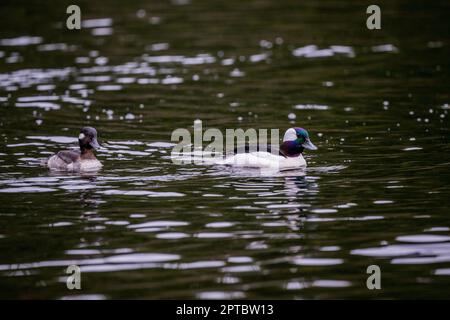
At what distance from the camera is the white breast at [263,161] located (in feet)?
56.4

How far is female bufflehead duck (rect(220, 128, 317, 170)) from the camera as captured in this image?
56.5ft

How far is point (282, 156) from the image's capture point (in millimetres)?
17594

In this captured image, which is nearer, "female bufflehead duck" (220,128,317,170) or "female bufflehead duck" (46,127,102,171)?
"female bufflehead duck" (46,127,102,171)

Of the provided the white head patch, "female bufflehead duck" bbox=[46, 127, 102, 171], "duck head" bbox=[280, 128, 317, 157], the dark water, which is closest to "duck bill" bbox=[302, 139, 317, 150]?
"duck head" bbox=[280, 128, 317, 157]

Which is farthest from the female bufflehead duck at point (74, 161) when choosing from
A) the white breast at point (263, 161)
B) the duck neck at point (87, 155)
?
the white breast at point (263, 161)

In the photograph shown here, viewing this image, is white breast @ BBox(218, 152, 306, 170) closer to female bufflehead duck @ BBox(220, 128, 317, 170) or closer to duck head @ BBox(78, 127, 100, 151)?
female bufflehead duck @ BBox(220, 128, 317, 170)

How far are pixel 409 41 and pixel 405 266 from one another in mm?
19852

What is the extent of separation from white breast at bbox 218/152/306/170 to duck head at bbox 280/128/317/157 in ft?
0.60

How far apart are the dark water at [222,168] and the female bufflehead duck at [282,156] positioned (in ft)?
1.35

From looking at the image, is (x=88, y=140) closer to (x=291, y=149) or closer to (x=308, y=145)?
(x=291, y=149)

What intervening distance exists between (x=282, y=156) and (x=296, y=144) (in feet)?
1.22

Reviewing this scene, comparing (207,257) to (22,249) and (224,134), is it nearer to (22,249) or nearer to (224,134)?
(22,249)

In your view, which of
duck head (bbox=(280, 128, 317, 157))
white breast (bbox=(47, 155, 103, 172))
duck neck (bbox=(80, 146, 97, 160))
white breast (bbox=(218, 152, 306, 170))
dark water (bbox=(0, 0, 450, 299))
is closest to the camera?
dark water (bbox=(0, 0, 450, 299))

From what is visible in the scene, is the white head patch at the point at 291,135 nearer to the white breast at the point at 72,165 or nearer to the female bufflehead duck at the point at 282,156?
the female bufflehead duck at the point at 282,156
